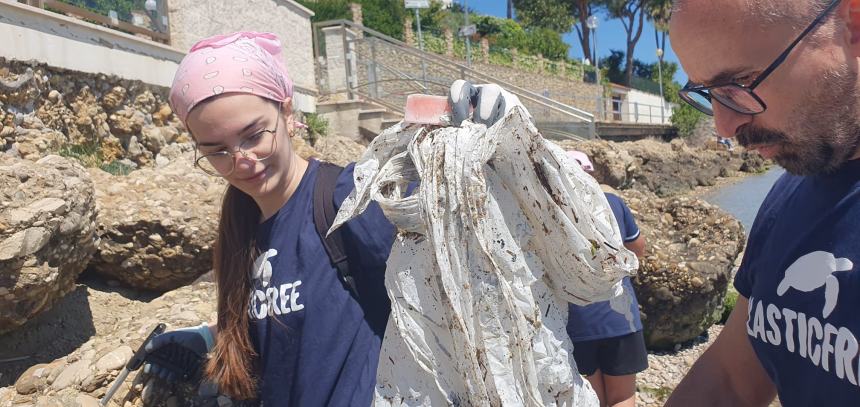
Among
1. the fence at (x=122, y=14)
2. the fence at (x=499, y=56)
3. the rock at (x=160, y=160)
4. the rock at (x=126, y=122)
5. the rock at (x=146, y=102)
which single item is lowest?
the rock at (x=160, y=160)

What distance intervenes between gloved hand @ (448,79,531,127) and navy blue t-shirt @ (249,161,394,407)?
1.63 ft

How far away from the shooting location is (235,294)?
68.8 inches

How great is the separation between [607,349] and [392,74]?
9728 mm

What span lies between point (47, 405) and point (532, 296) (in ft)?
7.65

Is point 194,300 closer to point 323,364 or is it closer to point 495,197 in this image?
point 323,364

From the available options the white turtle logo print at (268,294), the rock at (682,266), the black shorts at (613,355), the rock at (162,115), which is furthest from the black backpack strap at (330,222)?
the rock at (162,115)

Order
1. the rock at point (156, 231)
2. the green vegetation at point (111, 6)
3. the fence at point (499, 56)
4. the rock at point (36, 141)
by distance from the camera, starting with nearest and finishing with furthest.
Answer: the rock at point (156, 231), the rock at point (36, 141), the green vegetation at point (111, 6), the fence at point (499, 56)

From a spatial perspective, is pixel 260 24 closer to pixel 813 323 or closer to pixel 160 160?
pixel 160 160

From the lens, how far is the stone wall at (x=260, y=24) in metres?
7.28

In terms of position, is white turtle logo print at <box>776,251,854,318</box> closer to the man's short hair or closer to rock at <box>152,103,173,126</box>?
the man's short hair

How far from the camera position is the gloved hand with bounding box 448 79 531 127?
114 centimetres

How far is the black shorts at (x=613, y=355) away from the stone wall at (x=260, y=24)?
588 cm

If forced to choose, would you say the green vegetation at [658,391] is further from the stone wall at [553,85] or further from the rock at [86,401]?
the stone wall at [553,85]

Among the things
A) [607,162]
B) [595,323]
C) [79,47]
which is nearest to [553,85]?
[607,162]
